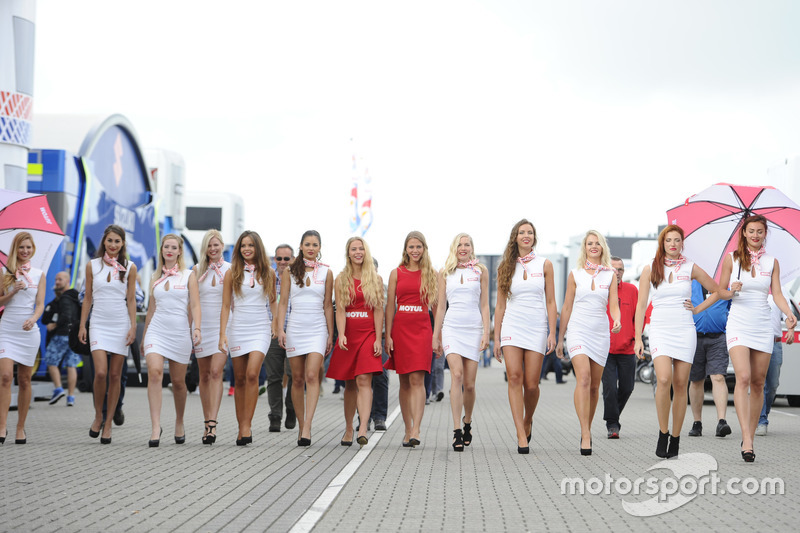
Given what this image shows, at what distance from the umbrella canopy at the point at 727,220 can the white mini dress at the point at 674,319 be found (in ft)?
2.71

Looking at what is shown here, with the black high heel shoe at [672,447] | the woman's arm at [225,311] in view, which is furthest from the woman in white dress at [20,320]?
the black high heel shoe at [672,447]

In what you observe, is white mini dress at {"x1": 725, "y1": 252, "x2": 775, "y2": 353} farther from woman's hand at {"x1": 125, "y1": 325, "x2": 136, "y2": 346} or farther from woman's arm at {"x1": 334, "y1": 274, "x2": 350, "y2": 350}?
woman's hand at {"x1": 125, "y1": 325, "x2": 136, "y2": 346}

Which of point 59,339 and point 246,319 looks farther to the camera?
point 59,339

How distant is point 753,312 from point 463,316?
2630 millimetres

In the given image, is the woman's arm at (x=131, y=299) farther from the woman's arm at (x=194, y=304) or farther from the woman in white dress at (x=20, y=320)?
the woman in white dress at (x=20, y=320)

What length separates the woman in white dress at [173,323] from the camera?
1037 centimetres

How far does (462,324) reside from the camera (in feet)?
33.6

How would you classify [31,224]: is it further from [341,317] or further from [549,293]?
[549,293]

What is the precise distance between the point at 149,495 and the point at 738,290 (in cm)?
546

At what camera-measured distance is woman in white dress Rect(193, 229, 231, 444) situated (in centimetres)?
1049

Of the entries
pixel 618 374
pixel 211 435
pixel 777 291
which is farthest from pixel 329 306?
pixel 777 291

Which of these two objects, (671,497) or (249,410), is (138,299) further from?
(671,497)

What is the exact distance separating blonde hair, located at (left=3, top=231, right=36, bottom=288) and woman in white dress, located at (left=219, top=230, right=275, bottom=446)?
2.13 metres

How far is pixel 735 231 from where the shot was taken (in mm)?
10531
